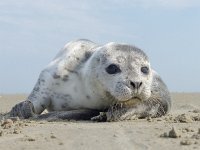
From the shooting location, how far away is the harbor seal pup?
22.1 feet

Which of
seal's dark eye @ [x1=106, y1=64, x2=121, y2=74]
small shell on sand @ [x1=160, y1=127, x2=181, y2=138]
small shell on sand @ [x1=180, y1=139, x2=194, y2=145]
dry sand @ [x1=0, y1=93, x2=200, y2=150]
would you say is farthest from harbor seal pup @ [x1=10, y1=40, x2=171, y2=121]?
small shell on sand @ [x1=180, y1=139, x2=194, y2=145]

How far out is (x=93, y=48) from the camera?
8.28 m

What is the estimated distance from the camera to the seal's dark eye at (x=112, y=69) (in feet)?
22.5

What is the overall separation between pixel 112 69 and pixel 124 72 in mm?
260

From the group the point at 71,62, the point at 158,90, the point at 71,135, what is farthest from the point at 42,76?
the point at 71,135

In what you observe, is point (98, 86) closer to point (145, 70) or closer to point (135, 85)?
point (145, 70)

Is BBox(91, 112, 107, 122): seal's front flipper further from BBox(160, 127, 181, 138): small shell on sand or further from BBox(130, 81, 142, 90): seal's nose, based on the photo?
BBox(160, 127, 181, 138): small shell on sand

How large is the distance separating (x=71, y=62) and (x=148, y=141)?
3.45 metres

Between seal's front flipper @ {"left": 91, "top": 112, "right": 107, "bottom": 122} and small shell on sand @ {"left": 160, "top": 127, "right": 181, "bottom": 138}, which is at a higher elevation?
seal's front flipper @ {"left": 91, "top": 112, "right": 107, "bottom": 122}

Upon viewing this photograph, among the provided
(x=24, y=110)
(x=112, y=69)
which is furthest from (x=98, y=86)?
(x=24, y=110)

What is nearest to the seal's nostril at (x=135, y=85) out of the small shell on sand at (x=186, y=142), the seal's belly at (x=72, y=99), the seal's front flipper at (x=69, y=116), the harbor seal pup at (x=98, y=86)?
the harbor seal pup at (x=98, y=86)

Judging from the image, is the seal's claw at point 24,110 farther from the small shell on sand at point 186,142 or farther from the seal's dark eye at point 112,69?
the small shell on sand at point 186,142

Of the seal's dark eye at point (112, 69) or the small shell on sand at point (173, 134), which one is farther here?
the seal's dark eye at point (112, 69)

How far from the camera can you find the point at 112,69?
6949 mm
